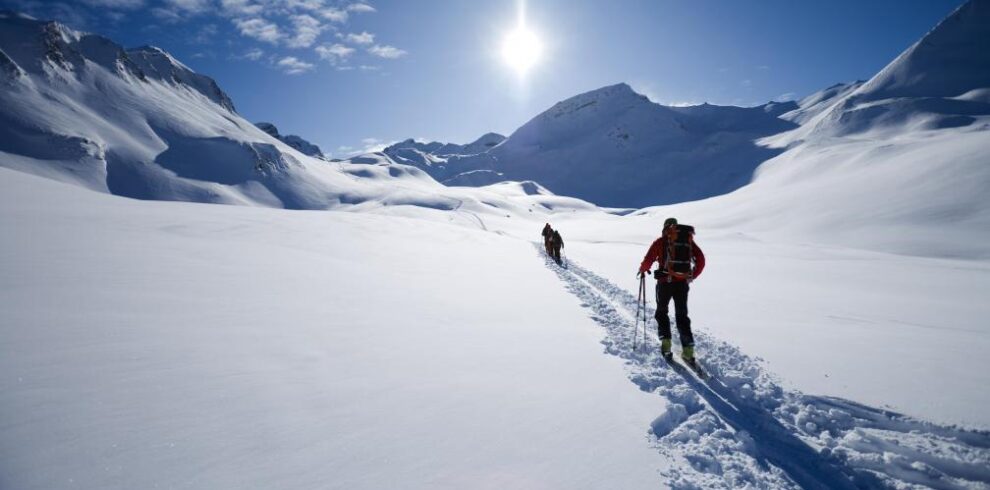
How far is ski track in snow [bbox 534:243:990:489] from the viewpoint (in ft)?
12.7

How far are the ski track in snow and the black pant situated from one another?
0.89 metres

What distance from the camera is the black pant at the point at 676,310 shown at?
6.92 metres

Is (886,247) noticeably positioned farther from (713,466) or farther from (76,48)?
(76,48)

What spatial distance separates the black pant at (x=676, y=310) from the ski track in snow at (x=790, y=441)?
89 cm

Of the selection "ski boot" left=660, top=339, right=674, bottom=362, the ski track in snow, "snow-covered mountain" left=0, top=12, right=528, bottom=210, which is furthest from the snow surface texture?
"snow-covered mountain" left=0, top=12, right=528, bottom=210

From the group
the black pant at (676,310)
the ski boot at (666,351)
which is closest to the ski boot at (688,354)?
the black pant at (676,310)

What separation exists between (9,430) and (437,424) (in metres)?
3.05

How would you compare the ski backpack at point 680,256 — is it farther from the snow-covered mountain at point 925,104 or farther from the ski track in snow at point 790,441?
the snow-covered mountain at point 925,104

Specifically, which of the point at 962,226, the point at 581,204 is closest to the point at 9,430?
the point at 962,226

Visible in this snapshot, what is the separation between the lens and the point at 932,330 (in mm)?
8172

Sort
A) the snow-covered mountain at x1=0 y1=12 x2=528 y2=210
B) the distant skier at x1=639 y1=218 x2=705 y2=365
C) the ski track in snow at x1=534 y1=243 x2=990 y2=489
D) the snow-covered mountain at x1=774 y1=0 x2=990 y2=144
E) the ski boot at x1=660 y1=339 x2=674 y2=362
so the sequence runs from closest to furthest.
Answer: the ski track in snow at x1=534 y1=243 x2=990 y2=489 → the ski boot at x1=660 y1=339 x2=674 y2=362 → the distant skier at x1=639 y1=218 x2=705 y2=365 → the snow-covered mountain at x1=0 y1=12 x2=528 y2=210 → the snow-covered mountain at x1=774 y1=0 x2=990 y2=144

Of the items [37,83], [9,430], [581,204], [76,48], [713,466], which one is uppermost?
[76,48]

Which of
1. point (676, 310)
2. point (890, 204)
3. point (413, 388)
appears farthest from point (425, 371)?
point (890, 204)

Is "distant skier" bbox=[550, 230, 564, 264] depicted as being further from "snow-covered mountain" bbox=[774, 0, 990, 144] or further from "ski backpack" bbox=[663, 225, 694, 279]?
"snow-covered mountain" bbox=[774, 0, 990, 144]
